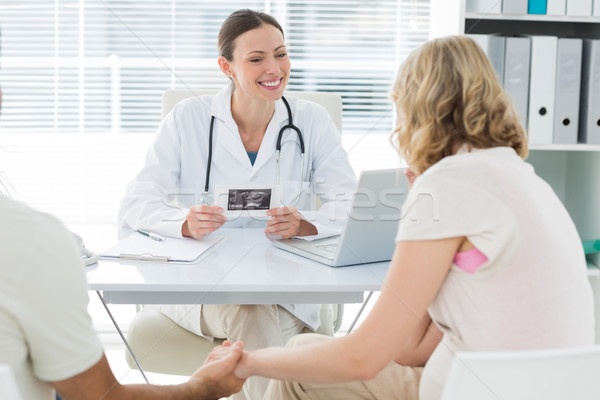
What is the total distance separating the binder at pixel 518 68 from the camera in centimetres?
221

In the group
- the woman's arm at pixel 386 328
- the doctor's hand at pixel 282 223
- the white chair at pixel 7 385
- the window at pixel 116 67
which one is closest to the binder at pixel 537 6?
the window at pixel 116 67

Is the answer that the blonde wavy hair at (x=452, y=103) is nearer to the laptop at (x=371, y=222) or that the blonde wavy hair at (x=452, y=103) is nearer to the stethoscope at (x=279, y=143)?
the laptop at (x=371, y=222)

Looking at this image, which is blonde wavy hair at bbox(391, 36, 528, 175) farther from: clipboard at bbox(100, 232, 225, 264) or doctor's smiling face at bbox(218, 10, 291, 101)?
doctor's smiling face at bbox(218, 10, 291, 101)

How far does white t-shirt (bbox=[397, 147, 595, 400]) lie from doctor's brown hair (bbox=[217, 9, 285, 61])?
4.22ft

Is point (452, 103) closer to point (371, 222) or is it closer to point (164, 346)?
point (371, 222)

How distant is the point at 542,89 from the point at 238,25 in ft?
3.39

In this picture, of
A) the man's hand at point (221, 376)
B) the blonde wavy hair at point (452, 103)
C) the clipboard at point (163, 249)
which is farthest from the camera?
the clipboard at point (163, 249)

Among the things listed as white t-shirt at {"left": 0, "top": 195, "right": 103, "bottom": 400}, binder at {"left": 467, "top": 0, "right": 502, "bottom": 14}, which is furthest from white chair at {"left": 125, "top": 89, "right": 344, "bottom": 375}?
binder at {"left": 467, "top": 0, "right": 502, "bottom": 14}

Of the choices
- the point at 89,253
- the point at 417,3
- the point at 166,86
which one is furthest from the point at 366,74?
the point at 89,253

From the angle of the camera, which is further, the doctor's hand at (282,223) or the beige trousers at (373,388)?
the doctor's hand at (282,223)

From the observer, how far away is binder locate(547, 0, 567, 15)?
2242mm

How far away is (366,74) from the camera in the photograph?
3262 millimetres

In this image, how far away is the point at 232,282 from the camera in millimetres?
1388

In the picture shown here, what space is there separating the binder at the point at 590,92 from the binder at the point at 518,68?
203 mm
